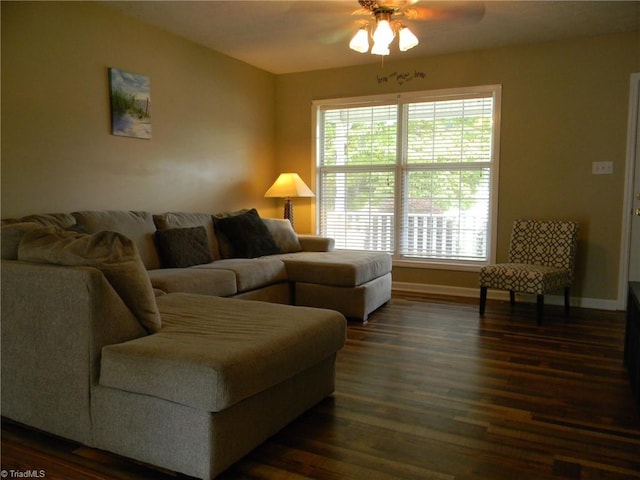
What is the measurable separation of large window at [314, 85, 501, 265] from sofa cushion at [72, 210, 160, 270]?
2451 millimetres

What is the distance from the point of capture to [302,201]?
5758mm

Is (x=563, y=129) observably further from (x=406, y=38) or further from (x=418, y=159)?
(x=406, y=38)

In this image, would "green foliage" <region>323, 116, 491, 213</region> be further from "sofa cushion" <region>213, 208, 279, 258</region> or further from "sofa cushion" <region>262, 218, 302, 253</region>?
"sofa cushion" <region>213, 208, 279, 258</region>

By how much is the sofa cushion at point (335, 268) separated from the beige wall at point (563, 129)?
125cm

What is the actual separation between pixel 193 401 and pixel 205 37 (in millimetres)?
3616

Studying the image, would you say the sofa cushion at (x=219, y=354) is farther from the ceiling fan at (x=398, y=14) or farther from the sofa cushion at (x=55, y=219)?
the ceiling fan at (x=398, y=14)

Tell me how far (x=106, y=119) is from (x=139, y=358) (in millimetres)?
2544

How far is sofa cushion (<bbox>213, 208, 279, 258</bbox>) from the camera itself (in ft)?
14.0

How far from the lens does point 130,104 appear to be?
12.6ft

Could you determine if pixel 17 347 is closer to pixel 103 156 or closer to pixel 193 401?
pixel 193 401

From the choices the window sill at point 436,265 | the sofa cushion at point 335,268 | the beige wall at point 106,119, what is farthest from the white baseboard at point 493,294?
the beige wall at point 106,119

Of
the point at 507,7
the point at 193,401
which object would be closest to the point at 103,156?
the point at 193,401

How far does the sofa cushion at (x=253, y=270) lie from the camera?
3551mm

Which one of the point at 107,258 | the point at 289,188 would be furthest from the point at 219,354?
the point at 289,188
